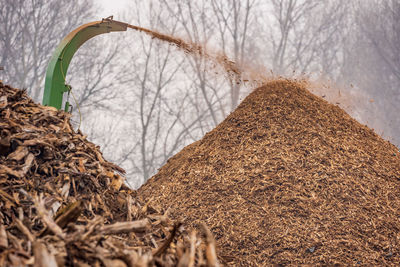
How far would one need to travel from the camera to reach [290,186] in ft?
12.7

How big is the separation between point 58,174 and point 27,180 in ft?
0.66

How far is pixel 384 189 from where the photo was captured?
162 inches

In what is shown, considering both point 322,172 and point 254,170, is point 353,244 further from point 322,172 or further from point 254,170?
point 254,170

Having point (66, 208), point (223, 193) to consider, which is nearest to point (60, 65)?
point (223, 193)

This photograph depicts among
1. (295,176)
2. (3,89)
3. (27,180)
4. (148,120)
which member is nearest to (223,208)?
(295,176)

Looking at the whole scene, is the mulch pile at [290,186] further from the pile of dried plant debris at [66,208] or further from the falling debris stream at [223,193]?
the pile of dried plant debris at [66,208]

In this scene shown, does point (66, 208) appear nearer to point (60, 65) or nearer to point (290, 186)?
point (290, 186)

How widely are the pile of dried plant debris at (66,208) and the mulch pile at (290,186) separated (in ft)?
2.48

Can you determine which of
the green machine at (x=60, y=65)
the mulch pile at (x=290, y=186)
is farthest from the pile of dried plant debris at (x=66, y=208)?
the green machine at (x=60, y=65)

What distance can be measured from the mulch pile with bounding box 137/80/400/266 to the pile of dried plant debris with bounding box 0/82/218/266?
0.76 meters

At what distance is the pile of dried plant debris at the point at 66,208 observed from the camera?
158 centimetres

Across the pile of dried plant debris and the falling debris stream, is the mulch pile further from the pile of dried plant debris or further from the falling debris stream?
the pile of dried plant debris

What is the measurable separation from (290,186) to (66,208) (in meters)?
2.55

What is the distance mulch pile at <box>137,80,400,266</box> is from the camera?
3.39 meters
